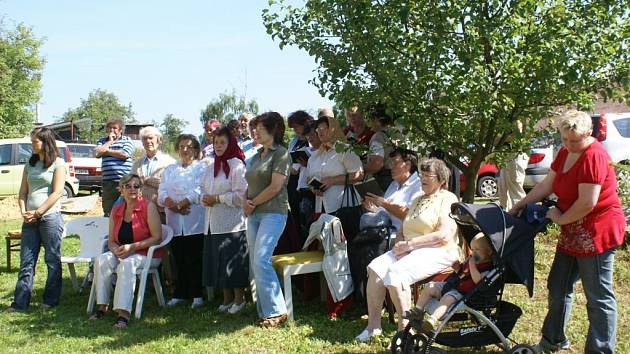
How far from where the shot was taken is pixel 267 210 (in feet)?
18.7

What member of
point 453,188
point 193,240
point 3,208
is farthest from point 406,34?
point 3,208

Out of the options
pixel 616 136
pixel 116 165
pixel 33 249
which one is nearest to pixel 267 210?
pixel 33 249

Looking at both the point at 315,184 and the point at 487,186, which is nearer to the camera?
the point at 315,184

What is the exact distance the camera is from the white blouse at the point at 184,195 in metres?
6.57

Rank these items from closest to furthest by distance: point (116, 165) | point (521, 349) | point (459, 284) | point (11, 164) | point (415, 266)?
point (521, 349) → point (459, 284) → point (415, 266) → point (116, 165) → point (11, 164)

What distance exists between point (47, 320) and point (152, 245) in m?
1.17

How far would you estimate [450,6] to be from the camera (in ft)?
16.7

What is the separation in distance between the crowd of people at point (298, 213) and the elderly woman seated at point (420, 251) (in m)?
0.01

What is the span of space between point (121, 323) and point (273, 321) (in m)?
1.40

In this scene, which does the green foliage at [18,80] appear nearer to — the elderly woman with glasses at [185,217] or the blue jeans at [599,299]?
the elderly woman with glasses at [185,217]

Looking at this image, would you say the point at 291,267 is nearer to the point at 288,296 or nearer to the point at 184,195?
the point at 288,296

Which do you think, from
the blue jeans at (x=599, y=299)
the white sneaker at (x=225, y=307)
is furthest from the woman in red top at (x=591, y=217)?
the white sneaker at (x=225, y=307)

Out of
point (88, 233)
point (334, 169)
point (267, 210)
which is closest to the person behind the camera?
point (267, 210)

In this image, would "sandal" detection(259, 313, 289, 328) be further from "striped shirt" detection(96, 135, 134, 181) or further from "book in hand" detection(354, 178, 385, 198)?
"striped shirt" detection(96, 135, 134, 181)
